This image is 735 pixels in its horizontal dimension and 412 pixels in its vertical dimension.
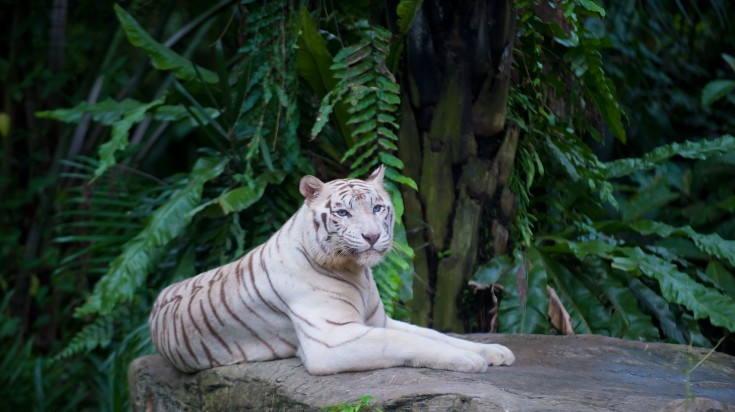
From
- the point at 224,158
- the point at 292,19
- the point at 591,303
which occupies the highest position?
the point at 292,19

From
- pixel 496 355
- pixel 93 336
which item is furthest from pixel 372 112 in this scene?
pixel 93 336

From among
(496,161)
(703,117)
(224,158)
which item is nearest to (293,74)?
(224,158)

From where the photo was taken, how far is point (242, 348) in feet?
13.3

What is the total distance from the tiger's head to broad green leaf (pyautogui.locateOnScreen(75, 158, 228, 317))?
1.90m

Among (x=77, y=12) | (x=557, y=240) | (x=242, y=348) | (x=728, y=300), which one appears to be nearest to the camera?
(x=242, y=348)

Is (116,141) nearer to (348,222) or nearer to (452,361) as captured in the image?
(348,222)

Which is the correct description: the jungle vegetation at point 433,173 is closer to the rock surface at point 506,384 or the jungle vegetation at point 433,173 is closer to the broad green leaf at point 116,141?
the broad green leaf at point 116,141

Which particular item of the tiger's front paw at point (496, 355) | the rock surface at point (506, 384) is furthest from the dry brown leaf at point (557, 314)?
the tiger's front paw at point (496, 355)

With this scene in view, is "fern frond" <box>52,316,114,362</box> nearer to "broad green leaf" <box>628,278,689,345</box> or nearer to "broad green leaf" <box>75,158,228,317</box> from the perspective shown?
"broad green leaf" <box>75,158,228,317</box>

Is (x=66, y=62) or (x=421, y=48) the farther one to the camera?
(x=66, y=62)

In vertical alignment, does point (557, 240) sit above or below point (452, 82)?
below

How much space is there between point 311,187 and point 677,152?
138 inches

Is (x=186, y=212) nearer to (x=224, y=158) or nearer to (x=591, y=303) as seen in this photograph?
(x=224, y=158)

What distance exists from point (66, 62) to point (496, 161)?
5.26 meters
